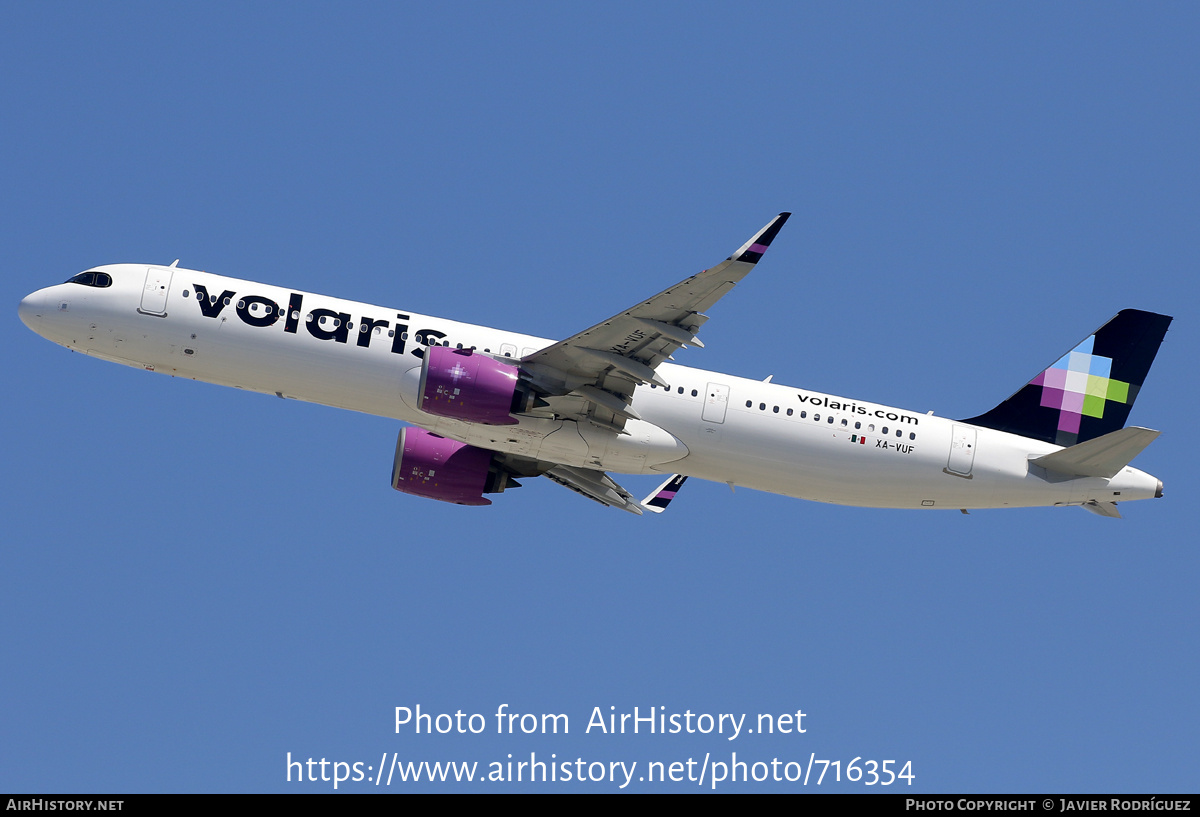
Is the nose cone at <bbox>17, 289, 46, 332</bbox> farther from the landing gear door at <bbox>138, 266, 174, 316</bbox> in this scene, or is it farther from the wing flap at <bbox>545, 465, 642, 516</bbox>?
the wing flap at <bbox>545, 465, 642, 516</bbox>

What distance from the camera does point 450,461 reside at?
40312 mm

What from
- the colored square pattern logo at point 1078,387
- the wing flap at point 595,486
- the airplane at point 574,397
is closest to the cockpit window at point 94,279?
the airplane at point 574,397

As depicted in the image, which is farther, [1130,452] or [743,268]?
[1130,452]

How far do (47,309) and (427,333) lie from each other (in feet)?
37.3

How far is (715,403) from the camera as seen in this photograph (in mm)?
37312

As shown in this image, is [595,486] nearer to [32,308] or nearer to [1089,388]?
[1089,388]

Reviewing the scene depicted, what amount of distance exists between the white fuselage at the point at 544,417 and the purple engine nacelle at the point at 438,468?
311 centimetres

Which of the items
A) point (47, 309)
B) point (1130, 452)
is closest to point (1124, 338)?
point (1130, 452)

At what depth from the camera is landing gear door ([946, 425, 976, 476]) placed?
1510 inches

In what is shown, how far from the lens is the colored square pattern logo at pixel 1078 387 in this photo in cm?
4122

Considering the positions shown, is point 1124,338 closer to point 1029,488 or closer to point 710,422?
point 1029,488

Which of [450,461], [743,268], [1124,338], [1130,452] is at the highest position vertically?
[1124,338]
